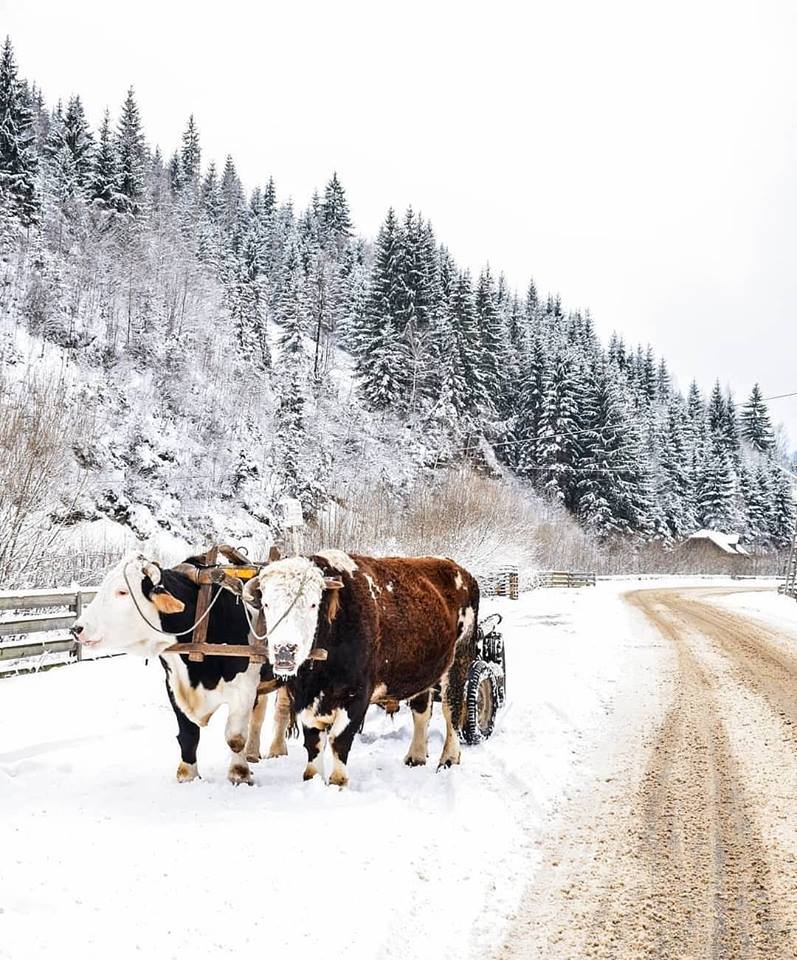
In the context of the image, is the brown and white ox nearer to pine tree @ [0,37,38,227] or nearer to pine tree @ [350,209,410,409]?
pine tree @ [350,209,410,409]

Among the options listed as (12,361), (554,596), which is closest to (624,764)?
(554,596)

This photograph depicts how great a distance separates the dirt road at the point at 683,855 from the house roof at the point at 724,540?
62.0m

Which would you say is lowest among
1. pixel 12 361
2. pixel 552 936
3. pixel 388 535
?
pixel 552 936

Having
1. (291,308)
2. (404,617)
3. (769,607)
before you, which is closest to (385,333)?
(291,308)

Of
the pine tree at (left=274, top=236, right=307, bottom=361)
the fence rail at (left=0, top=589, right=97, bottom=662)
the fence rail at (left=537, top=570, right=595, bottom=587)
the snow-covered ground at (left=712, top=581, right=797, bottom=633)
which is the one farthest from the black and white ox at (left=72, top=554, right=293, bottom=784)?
the pine tree at (left=274, top=236, right=307, bottom=361)

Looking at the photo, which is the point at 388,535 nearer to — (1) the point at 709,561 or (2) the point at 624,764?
(2) the point at 624,764

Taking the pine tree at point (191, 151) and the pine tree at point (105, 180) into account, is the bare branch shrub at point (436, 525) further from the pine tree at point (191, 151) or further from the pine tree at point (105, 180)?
the pine tree at point (191, 151)

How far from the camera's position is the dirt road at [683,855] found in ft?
12.0

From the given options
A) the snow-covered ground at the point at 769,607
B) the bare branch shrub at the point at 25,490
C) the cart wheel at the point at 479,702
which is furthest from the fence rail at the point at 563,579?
the cart wheel at the point at 479,702

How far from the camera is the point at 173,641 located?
562 cm

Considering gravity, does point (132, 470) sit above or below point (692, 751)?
above

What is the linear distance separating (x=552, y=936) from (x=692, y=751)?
4.13 m

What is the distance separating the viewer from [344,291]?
235 ft

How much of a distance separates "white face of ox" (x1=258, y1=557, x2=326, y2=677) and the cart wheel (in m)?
2.27
